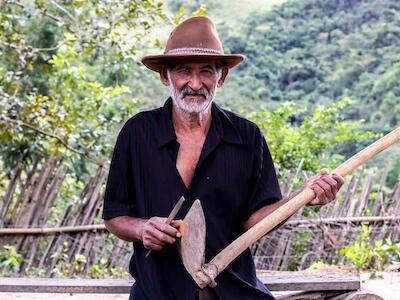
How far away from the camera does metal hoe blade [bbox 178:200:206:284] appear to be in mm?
2006

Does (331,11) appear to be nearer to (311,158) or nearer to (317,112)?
(317,112)

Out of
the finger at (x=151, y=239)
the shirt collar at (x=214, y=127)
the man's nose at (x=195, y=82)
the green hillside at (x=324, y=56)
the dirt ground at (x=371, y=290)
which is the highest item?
the green hillside at (x=324, y=56)

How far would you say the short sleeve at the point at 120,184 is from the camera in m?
2.41

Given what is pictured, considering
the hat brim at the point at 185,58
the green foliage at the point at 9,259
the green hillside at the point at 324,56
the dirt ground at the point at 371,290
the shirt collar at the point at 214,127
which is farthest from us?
the green hillside at the point at 324,56

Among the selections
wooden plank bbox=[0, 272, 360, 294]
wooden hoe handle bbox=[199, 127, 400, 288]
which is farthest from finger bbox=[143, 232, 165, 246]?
wooden plank bbox=[0, 272, 360, 294]

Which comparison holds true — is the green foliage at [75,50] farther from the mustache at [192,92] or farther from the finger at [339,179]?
the finger at [339,179]

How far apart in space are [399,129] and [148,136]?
2.77ft

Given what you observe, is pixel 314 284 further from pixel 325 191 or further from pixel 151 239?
pixel 151 239

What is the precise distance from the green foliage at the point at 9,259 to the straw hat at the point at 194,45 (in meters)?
3.40

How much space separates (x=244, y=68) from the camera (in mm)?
24266

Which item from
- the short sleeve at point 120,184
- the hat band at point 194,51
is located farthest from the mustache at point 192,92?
the short sleeve at point 120,184

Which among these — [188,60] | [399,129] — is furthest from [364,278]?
[188,60]

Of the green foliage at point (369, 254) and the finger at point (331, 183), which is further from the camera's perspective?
the green foliage at point (369, 254)

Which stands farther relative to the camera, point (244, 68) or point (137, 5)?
point (244, 68)
